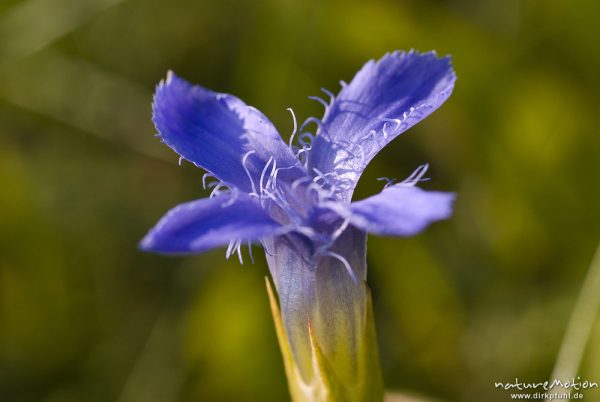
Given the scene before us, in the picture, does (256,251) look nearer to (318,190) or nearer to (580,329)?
(580,329)

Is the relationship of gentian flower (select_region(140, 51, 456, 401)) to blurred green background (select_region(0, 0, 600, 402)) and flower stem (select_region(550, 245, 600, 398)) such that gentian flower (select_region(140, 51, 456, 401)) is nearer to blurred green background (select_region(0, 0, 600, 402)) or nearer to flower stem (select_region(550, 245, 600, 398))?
flower stem (select_region(550, 245, 600, 398))

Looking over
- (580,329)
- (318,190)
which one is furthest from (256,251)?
(318,190)

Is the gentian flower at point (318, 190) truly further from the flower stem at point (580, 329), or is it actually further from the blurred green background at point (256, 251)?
the blurred green background at point (256, 251)

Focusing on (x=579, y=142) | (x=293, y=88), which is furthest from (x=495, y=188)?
(x=293, y=88)

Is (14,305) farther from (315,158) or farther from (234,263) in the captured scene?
(315,158)

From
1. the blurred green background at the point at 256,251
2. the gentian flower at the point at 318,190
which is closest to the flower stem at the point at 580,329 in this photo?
the blurred green background at the point at 256,251

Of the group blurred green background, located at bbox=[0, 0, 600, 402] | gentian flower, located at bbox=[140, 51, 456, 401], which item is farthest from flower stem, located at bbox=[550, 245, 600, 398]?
gentian flower, located at bbox=[140, 51, 456, 401]
